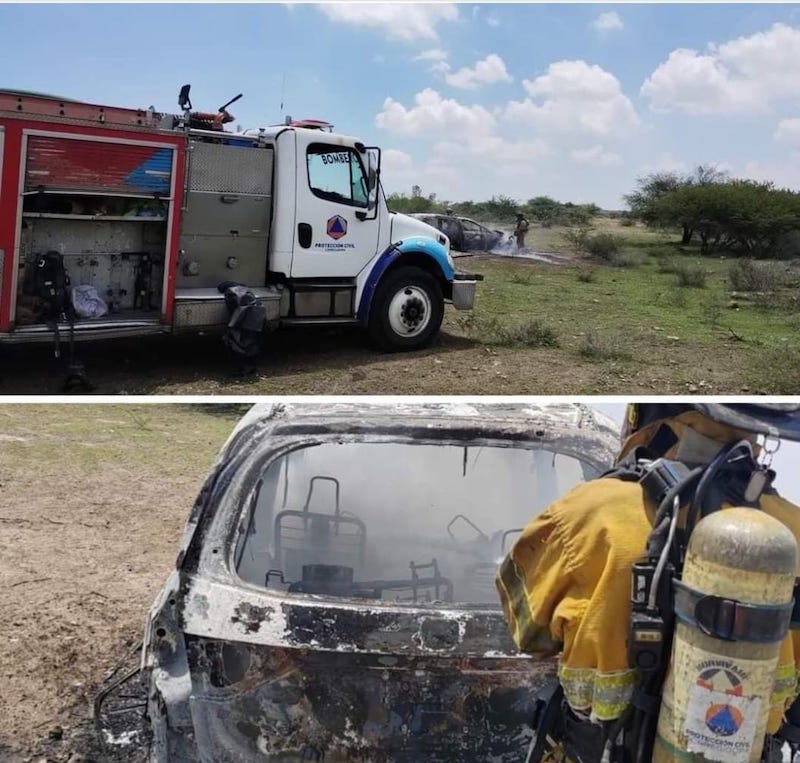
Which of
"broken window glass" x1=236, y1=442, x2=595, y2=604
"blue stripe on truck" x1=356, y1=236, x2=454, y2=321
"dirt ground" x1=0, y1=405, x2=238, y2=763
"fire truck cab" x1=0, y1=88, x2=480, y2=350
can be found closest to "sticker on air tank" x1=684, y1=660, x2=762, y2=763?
"broken window glass" x1=236, y1=442, x2=595, y2=604

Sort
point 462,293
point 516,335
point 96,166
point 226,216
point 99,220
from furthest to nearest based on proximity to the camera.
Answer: point 516,335 < point 462,293 < point 226,216 < point 99,220 < point 96,166

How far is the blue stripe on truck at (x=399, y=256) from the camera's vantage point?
8.37m

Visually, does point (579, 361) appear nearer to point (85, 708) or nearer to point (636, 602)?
point (85, 708)

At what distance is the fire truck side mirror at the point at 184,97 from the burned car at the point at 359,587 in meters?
5.39

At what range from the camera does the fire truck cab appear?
21.5ft

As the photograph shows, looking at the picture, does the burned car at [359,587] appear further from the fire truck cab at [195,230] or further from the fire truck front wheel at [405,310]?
the fire truck front wheel at [405,310]

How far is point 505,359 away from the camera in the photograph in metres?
8.66

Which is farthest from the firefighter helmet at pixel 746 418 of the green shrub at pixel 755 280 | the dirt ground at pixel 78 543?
the green shrub at pixel 755 280

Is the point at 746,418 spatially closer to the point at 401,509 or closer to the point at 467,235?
the point at 401,509

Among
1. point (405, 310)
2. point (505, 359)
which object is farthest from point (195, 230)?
point (505, 359)

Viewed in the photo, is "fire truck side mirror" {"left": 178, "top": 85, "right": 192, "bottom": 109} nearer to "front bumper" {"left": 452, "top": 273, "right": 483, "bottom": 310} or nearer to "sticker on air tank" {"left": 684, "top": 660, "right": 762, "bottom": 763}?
"front bumper" {"left": 452, "top": 273, "right": 483, "bottom": 310}

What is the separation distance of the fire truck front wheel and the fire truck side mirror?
2228 millimetres

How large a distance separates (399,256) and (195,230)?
1.89 m

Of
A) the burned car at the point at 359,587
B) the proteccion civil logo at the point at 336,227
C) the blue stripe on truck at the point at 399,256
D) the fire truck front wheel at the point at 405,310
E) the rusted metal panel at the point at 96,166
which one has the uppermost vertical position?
the rusted metal panel at the point at 96,166
